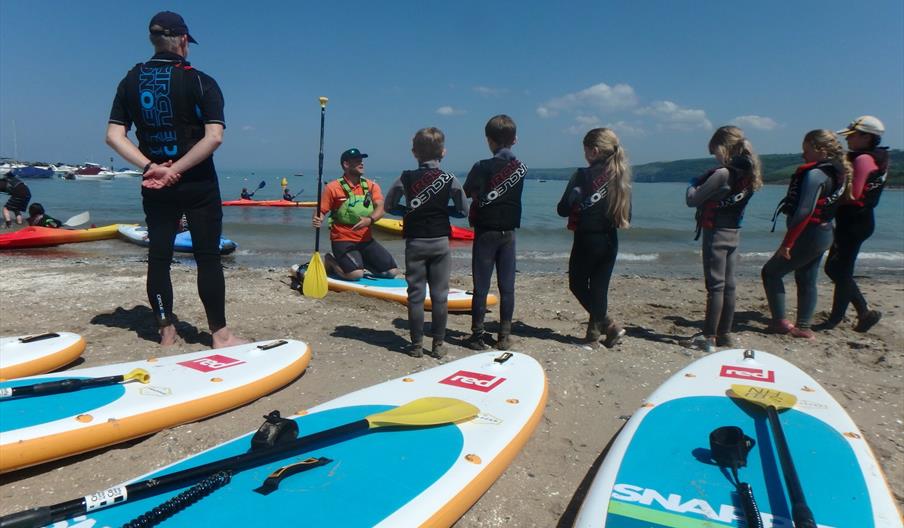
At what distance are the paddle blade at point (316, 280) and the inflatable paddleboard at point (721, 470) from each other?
4.03 metres

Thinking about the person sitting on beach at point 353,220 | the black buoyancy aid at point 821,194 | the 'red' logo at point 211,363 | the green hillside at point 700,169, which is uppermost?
the green hillside at point 700,169

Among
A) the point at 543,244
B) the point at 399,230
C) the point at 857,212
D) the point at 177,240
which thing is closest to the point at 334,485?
the point at 857,212

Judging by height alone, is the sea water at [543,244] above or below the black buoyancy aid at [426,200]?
below

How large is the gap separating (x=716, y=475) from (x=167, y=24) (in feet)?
13.1

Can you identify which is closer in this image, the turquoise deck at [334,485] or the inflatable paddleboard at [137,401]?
the turquoise deck at [334,485]

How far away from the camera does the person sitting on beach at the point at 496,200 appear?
427 cm

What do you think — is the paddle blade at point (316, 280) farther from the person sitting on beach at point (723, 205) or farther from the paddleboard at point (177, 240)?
the paddleboard at point (177, 240)

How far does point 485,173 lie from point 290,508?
291 centimetres

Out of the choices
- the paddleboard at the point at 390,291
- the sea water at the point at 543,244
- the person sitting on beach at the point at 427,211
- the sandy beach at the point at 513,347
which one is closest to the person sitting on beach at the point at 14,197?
the sea water at the point at 543,244

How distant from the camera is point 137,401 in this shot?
9.50 ft

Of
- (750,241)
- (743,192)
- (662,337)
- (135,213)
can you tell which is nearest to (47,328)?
(662,337)

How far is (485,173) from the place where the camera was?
426cm

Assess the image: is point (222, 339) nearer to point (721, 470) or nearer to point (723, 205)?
point (721, 470)

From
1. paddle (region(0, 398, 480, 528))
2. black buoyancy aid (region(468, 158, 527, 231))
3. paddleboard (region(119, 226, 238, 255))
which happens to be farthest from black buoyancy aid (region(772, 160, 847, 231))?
paddleboard (region(119, 226, 238, 255))
